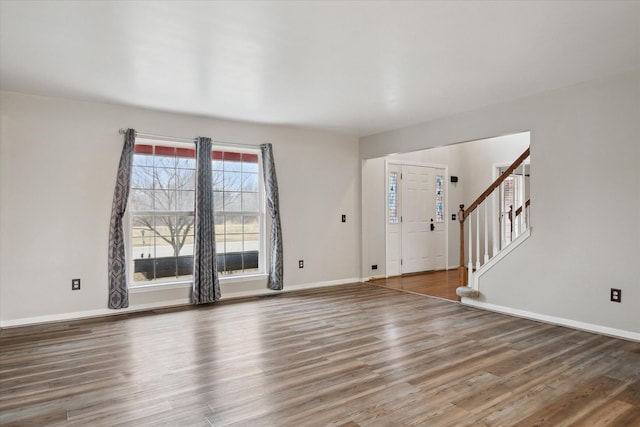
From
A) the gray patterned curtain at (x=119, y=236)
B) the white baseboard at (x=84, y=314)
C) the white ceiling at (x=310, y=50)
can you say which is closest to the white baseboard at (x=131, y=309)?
the white baseboard at (x=84, y=314)

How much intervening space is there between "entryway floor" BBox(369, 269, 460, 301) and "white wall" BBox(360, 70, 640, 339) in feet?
3.47

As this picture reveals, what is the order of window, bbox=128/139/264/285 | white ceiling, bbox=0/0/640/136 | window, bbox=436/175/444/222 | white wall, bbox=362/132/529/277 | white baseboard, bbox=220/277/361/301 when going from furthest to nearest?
window, bbox=436/175/444/222, white wall, bbox=362/132/529/277, white baseboard, bbox=220/277/361/301, window, bbox=128/139/264/285, white ceiling, bbox=0/0/640/136

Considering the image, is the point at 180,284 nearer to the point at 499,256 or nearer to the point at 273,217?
the point at 273,217

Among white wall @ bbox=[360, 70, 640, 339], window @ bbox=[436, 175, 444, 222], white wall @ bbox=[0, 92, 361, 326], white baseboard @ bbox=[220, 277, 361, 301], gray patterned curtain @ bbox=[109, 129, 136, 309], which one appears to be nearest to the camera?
white wall @ bbox=[360, 70, 640, 339]

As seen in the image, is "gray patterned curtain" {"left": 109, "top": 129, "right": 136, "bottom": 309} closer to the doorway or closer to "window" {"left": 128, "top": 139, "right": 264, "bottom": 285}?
"window" {"left": 128, "top": 139, "right": 264, "bottom": 285}

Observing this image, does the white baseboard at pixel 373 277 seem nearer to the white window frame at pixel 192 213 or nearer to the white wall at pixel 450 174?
the white wall at pixel 450 174

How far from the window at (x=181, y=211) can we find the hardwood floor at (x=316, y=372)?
0.85m

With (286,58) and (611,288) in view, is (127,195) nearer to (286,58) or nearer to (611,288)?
(286,58)

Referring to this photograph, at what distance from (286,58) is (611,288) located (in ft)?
12.0

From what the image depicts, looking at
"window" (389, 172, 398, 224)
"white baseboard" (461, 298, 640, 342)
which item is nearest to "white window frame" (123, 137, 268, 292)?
"window" (389, 172, 398, 224)

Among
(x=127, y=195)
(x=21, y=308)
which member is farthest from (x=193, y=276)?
(x=21, y=308)

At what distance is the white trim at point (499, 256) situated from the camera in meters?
→ 4.34

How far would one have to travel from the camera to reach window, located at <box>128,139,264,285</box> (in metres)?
4.94

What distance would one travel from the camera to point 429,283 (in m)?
6.38
